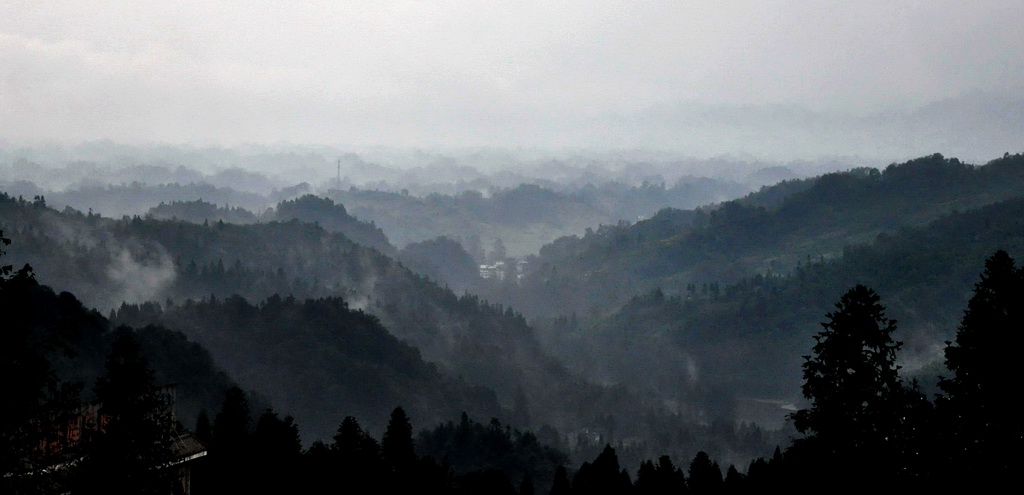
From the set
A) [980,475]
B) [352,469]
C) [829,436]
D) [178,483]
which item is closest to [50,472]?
[178,483]

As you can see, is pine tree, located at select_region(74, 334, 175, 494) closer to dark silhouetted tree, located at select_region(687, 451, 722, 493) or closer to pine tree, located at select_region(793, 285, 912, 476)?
pine tree, located at select_region(793, 285, 912, 476)

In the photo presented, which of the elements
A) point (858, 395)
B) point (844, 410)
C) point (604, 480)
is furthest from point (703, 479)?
point (858, 395)

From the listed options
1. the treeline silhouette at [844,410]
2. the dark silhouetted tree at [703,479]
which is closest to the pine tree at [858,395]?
the treeline silhouette at [844,410]

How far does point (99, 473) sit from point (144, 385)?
274cm

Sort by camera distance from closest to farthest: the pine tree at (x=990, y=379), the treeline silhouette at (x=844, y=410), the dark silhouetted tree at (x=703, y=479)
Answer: the treeline silhouette at (x=844, y=410)
the pine tree at (x=990, y=379)
the dark silhouetted tree at (x=703, y=479)

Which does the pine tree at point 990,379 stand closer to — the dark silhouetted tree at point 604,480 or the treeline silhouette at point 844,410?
the treeline silhouette at point 844,410

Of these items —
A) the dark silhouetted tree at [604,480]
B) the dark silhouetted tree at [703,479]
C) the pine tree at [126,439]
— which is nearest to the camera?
the pine tree at [126,439]

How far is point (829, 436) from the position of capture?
29.8 m

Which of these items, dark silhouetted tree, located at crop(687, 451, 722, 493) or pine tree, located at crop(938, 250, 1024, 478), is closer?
pine tree, located at crop(938, 250, 1024, 478)

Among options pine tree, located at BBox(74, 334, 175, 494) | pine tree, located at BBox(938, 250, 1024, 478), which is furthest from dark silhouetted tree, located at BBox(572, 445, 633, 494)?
pine tree, located at BBox(74, 334, 175, 494)

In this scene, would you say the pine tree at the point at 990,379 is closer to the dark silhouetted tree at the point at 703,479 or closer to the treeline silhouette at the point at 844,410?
the treeline silhouette at the point at 844,410

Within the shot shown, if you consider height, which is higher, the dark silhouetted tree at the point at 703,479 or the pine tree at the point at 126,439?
the pine tree at the point at 126,439

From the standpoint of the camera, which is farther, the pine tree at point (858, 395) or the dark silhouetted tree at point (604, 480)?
the dark silhouetted tree at point (604, 480)

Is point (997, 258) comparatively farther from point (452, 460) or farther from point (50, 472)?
point (452, 460)
